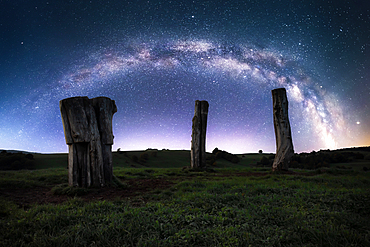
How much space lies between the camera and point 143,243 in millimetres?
3150

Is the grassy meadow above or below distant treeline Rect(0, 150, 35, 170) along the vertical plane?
above

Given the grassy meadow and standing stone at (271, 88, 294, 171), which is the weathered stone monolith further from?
standing stone at (271, 88, 294, 171)

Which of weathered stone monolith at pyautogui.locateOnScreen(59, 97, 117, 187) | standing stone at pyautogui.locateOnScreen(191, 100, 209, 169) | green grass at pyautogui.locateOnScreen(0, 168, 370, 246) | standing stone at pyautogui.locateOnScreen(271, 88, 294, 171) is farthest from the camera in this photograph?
standing stone at pyautogui.locateOnScreen(191, 100, 209, 169)

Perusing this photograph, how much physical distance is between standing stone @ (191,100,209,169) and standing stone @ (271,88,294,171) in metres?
5.09

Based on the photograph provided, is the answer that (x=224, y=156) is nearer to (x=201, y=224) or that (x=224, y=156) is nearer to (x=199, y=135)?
(x=199, y=135)

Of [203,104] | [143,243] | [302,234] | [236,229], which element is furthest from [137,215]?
[203,104]

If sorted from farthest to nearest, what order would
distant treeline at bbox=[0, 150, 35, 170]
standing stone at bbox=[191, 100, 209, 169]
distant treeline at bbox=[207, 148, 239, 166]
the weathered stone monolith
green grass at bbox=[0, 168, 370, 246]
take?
distant treeline at bbox=[207, 148, 239, 166], distant treeline at bbox=[0, 150, 35, 170], standing stone at bbox=[191, 100, 209, 169], the weathered stone monolith, green grass at bbox=[0, 168, 370, 246]

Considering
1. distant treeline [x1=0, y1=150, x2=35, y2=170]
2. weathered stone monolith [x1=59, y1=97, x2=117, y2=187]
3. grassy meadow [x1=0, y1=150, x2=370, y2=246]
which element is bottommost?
distant treeline [x1=0, y1=150, x2=35, y2=170]

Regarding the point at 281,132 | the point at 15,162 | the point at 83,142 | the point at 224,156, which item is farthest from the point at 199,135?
the point at 15,162

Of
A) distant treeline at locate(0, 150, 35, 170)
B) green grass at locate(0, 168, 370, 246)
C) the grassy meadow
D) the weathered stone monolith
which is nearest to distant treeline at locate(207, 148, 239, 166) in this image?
the weathered stone monolith

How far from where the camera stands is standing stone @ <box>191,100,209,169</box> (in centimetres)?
1474

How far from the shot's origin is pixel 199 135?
587 inches

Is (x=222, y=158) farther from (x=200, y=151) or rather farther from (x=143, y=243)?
(x=143, y=243)

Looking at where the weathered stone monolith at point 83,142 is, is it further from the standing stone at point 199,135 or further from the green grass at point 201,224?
the standing stone at point 199,135
